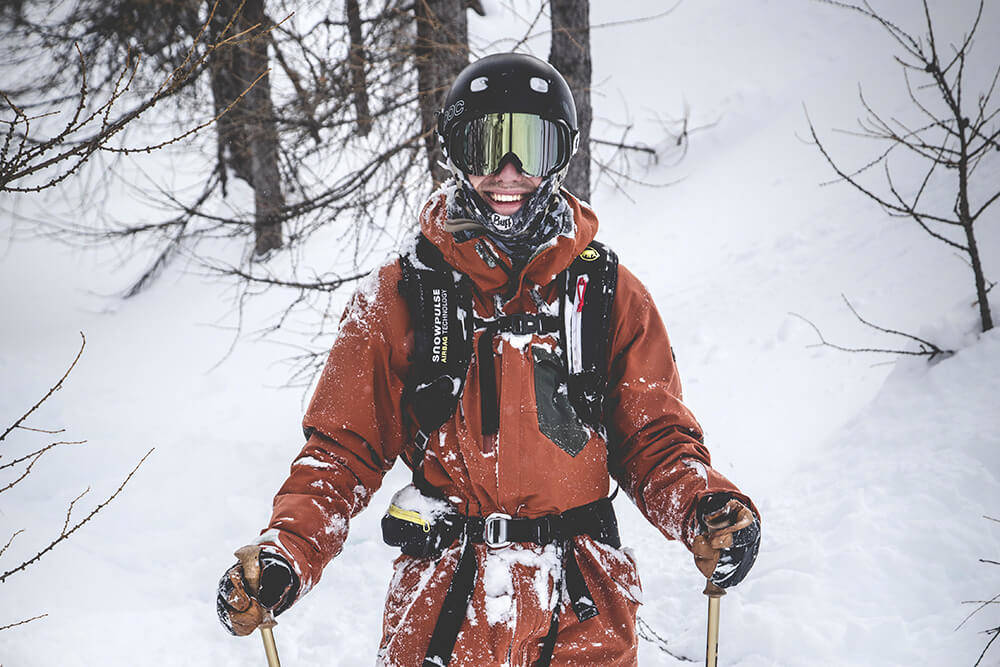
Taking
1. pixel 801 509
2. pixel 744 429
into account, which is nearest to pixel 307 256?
pixel 744 429

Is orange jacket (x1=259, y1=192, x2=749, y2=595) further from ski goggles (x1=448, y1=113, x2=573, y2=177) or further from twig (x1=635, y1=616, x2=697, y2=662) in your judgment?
twig (x1=635, y1=616, x2=697, y2=662)

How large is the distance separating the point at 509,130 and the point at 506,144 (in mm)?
50

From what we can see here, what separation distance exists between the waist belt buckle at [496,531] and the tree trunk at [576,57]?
340 cm

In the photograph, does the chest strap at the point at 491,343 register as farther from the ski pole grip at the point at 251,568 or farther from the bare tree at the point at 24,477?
the bare tree at the point at 24,477

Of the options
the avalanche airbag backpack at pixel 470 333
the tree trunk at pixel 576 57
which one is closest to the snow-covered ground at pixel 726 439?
the tree trunk at pixel 576 57

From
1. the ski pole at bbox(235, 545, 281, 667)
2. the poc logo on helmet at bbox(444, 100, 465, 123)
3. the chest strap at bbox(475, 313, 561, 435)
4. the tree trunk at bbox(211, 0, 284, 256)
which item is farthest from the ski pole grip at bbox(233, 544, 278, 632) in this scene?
the tree trunk at bbox(211, 0, 284, 256)

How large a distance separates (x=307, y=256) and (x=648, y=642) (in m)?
8.98

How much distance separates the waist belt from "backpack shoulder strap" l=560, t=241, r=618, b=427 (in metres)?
0.31

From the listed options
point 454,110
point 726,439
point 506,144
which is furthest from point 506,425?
point 726,439

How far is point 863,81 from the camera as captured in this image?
10.8 metres

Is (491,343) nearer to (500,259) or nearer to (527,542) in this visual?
(500,259)

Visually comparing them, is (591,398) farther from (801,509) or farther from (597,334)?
(801,509)

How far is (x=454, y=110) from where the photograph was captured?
2.30m

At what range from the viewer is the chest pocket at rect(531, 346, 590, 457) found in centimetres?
204
